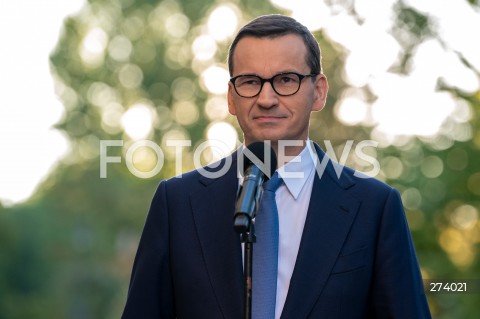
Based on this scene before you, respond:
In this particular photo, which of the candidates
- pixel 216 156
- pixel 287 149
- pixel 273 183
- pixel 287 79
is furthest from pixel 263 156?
pixel 216 156

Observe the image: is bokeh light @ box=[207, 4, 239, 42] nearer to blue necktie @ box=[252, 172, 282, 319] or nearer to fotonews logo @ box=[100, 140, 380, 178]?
fotonews logo @ box=[100, 140, 380, 178]

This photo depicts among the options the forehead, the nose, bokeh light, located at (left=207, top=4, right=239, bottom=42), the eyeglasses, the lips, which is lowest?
the lips

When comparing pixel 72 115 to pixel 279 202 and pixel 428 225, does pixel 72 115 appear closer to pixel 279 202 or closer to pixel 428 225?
pixel 428 225

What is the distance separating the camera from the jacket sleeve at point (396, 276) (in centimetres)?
423

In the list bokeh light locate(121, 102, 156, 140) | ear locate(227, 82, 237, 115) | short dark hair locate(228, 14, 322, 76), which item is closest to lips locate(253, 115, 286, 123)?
ear locate(227, 82, 237, 115)

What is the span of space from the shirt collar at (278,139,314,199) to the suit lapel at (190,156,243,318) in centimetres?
31

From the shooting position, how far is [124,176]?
105 ft

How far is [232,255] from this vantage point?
4395 millimetres

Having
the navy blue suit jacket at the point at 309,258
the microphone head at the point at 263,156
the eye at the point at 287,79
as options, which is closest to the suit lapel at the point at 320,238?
the navy blue suit jacket at the point at 309,258

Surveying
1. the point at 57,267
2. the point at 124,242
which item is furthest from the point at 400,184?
the point at 57,267

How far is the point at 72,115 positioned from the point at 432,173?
1371 centimetres

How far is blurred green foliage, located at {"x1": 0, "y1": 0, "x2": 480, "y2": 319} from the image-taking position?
1708cm

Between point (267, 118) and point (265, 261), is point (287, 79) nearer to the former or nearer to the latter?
point (267, 118)

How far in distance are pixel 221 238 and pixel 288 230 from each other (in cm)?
33
